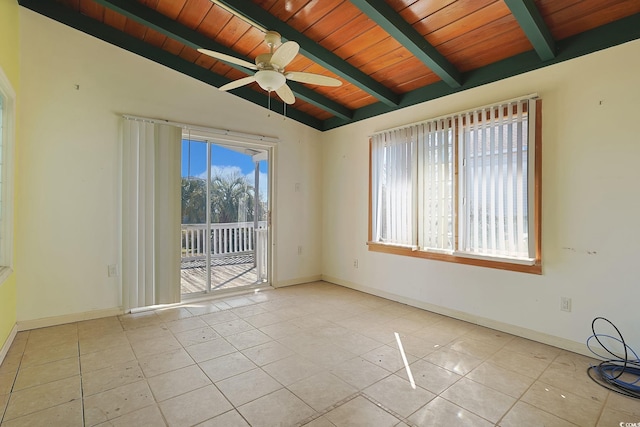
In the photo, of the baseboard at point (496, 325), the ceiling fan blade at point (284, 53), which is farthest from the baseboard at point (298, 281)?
the ceiling fan blade at point (284, 53)

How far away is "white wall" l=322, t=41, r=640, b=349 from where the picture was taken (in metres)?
2.40

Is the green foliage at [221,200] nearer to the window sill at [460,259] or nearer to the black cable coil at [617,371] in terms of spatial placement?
the window sill at [460,259]

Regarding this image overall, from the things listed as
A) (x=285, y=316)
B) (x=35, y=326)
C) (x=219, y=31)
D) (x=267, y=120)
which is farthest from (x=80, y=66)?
(x=285, y=316)

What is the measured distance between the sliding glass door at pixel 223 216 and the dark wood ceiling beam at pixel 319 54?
1.75 m

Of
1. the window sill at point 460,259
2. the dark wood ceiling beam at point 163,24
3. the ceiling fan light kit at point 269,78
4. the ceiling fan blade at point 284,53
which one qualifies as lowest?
the window sill at point 460,259

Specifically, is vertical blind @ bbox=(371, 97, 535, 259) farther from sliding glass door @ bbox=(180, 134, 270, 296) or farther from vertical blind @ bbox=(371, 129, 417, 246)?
sliding glass door @ bbox=(180, 134, 270, 296)

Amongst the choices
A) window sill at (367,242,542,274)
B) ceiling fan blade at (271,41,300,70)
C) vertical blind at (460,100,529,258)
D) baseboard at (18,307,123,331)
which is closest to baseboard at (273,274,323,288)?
window sill at (367,242,542,274)

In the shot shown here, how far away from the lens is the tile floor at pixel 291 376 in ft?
5.95

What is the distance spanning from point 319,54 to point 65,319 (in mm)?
3763

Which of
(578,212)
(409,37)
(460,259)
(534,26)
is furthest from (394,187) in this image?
(534,26)

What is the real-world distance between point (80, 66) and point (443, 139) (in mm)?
3918

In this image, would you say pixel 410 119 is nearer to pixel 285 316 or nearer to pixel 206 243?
pixel 285 316

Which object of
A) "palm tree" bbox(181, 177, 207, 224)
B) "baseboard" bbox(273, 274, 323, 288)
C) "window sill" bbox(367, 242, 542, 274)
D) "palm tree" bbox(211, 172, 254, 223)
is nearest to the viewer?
"window sill" bbox(367, 242, 542, 274)

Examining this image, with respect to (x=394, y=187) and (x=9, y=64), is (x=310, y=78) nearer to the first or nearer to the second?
(x=394, y=187)
